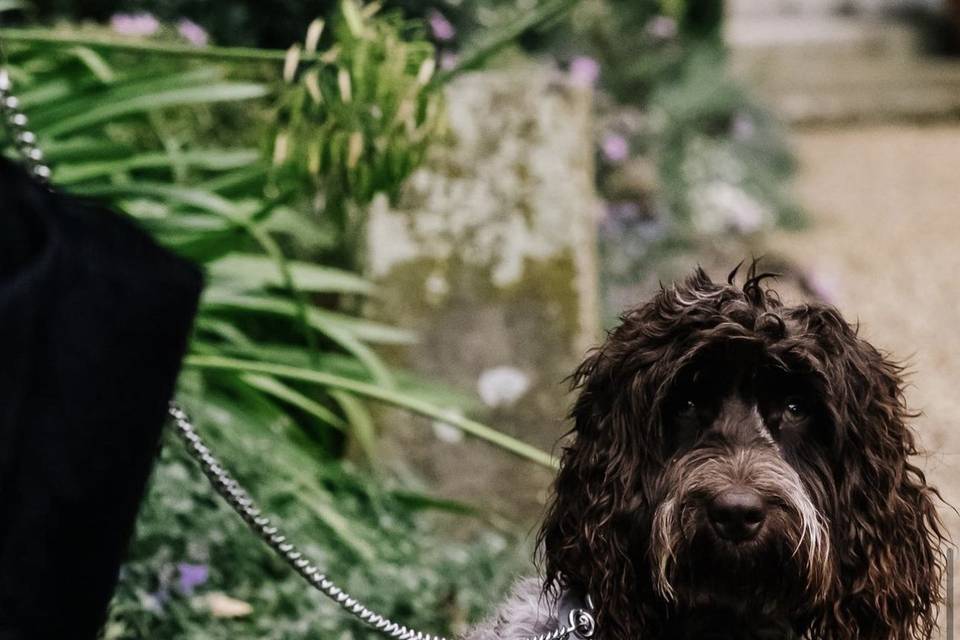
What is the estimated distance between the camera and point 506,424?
4.41m

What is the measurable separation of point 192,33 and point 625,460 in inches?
125

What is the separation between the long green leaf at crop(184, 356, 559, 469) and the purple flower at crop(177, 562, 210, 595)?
1.79 ft

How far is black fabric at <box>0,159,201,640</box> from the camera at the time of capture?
1701 millimetres

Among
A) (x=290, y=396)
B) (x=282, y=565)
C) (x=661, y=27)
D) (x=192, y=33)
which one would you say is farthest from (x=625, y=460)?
(x=661, y=27)

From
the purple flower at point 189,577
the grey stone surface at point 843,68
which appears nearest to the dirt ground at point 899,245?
the grey stone surface at point 843,68

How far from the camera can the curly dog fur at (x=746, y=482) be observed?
6.98 feet

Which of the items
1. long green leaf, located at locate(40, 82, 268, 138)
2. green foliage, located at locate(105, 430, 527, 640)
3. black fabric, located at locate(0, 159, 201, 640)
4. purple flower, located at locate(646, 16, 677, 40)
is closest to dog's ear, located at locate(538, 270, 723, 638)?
black fabric, located at locate(0, 159, 201, 640)

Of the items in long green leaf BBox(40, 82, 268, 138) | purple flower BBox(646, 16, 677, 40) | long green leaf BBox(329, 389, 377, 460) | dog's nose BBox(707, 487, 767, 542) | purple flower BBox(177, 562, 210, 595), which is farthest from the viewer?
purple flower BBox(646, 16, 677, 40)

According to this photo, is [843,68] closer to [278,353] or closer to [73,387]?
[278,353]

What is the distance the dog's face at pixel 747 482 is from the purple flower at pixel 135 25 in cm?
304

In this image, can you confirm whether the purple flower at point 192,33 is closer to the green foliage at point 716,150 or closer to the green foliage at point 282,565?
the green foliage at point 282,565

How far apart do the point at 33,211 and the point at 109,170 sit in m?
2.30

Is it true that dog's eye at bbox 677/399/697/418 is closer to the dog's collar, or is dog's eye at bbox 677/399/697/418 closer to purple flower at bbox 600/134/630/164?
the dog's collar

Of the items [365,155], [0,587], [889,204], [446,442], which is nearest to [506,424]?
[446,442]
